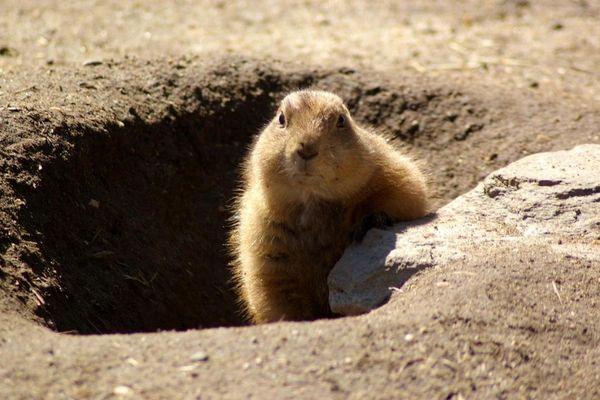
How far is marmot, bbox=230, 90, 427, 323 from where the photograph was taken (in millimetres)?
5957

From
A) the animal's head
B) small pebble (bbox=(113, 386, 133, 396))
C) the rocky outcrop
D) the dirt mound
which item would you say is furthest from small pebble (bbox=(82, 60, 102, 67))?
small pebble (bbox=(113, 386, 133, 396))

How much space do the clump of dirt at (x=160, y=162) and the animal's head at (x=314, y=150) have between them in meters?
1.46

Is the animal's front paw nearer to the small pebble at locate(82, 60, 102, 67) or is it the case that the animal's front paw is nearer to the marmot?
the marmot

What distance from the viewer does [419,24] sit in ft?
37.3

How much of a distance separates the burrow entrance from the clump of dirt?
12mm

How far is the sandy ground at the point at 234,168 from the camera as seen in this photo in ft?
13.9

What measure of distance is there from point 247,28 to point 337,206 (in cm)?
518

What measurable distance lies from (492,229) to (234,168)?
335cm

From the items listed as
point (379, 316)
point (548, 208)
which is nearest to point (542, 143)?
point (548, 208)

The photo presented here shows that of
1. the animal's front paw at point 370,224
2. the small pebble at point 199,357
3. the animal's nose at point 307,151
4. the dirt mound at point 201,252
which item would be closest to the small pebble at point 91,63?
the dirt mound at point 201,252

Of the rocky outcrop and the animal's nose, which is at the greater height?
the animal's nose

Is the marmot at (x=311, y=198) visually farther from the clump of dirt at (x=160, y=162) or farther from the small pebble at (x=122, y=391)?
the small pebble at (x=122, y=391)

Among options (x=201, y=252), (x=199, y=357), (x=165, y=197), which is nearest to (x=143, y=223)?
(x=165, y=197)

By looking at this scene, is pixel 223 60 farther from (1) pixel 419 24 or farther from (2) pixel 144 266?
(1) pixel 419 24
